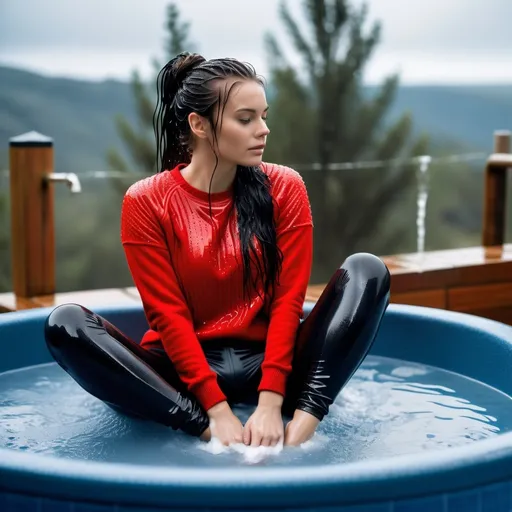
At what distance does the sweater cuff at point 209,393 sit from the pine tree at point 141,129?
25.2 feet

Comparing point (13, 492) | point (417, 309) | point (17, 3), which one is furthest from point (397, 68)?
point (13, 492)

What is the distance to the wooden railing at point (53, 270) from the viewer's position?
355 centimetres

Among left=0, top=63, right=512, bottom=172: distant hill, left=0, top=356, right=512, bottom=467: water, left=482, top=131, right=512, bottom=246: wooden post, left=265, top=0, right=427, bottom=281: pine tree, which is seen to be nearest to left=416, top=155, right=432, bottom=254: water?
left=482, top=131, right=512, bottom=246: wooden post

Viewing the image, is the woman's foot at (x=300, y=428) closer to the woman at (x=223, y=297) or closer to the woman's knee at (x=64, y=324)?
the woman at (x=223, y=297)

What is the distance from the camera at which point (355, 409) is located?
2326 mm

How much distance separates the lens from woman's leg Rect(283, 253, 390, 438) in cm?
208

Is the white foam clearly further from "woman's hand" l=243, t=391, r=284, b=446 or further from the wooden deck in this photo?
the wooden deck

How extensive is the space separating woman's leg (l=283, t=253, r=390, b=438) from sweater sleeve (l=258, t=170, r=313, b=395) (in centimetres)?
4

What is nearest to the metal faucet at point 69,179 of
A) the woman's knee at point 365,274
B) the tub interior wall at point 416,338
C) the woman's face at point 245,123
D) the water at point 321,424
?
the tub interior wall at point 416,338

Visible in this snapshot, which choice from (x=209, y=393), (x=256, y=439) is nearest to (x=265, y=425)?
(x=256, y=439)

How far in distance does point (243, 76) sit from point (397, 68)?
7760 millimetres

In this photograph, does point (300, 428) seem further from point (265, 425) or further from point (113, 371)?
point (113, 371)

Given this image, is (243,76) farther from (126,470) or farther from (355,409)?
(126,470)

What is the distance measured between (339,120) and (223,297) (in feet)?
25.2
